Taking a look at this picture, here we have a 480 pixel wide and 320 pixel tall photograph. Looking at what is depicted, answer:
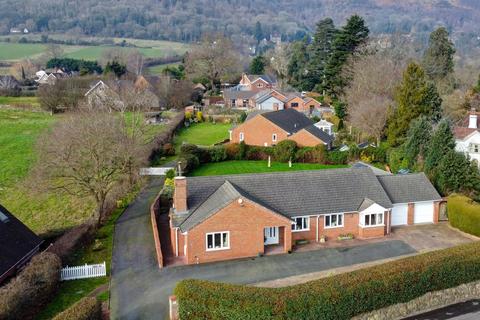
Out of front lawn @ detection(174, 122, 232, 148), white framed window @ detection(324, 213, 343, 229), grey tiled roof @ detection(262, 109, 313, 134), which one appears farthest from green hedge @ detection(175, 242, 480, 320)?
front lawn @ detection(174, 122, 232, 148)

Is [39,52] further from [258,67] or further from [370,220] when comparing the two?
[370,220]

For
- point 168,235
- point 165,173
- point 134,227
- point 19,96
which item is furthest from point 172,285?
point 19,96

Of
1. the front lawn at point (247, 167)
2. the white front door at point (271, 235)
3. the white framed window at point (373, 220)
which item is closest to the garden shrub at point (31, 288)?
the white front door at point (271, 235)

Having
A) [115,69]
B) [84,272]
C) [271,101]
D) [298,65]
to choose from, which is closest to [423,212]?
[84,272]

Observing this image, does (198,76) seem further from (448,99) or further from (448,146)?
(448,146)

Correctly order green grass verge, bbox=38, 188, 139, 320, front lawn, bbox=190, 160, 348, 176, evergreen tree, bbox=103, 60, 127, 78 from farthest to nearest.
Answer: evergreen tree, bbox=103, 60, 127, 78
front lawn, bbox=190, 160, 348, 176
green grass verge, bbox=38, 188, 139, 320

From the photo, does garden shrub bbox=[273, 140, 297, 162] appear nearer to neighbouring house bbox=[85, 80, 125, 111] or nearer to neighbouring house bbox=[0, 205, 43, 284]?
neighbouring house bbox=[85, 80, 125, 111]
